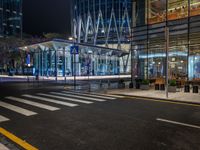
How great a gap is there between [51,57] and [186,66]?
31.8 meters

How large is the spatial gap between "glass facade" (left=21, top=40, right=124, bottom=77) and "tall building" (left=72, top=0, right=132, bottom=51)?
15333mm

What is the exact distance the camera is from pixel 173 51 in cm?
2267

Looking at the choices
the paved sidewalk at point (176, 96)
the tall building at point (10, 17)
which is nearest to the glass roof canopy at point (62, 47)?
the paved sidewalk at point (176, 96)

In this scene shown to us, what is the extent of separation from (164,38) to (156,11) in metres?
3.44

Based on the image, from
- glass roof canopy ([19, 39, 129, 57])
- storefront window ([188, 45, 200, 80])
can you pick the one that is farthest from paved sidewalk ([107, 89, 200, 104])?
glass roof canopy ([19, 39, 129, 57])

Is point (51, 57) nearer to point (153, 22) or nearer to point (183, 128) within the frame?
point (153, 22)

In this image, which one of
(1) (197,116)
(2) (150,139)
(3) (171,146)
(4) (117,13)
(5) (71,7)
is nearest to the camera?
(3) (171,146)

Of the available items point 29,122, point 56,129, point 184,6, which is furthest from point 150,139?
point 184,6

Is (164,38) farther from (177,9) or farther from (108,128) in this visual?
(108,128)

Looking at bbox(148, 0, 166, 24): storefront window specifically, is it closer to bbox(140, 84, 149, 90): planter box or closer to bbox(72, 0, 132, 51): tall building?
bbox(140, 84, 149, 90): planter box

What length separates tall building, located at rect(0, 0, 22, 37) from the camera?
108688 millimetres

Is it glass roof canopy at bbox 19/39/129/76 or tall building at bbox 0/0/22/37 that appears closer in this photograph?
glass roof canopy at bbox 19/39/129/76

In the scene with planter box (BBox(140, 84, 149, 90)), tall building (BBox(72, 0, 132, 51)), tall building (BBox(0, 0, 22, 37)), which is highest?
tall building (BBox(0, 0, 22, 37))

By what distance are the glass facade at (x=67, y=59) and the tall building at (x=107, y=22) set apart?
15.3m
